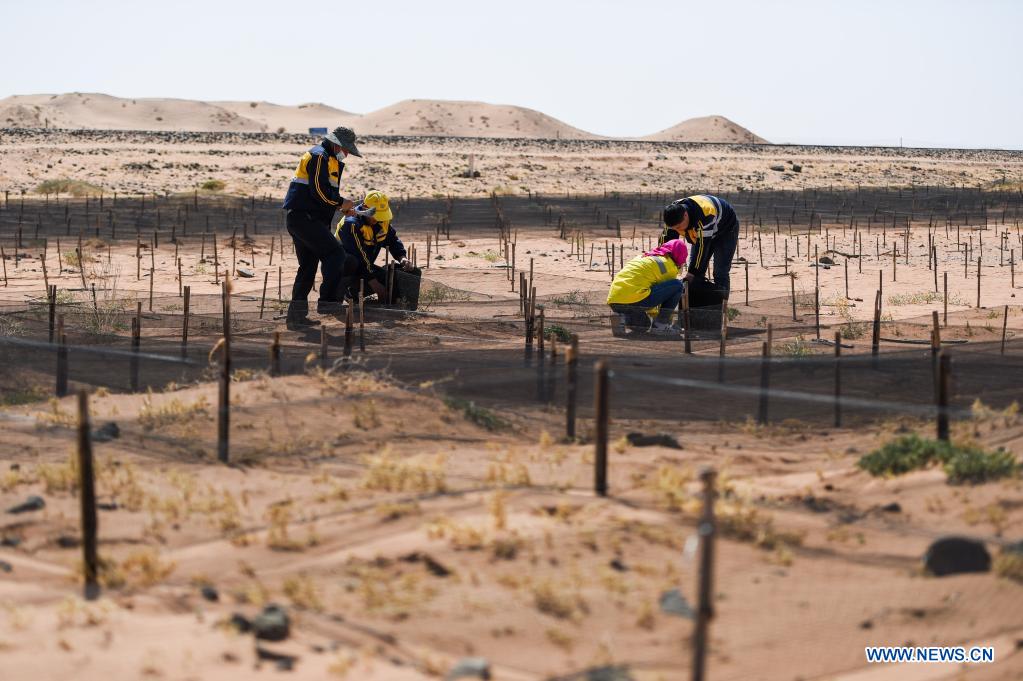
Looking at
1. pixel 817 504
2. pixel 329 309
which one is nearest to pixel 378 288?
pixel 329 309

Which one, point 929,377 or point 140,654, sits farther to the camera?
point 929,377

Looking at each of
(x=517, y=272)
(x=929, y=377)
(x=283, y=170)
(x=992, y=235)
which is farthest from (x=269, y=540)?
(x=283, y=170)

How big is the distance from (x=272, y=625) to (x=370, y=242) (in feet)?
28.1

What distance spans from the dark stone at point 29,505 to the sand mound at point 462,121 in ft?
285

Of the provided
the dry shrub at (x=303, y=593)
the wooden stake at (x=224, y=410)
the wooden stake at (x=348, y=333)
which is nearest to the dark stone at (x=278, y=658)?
the dry shrub at (x=303, y=593)

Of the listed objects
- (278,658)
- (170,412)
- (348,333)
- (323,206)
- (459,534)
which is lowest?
(278,658)

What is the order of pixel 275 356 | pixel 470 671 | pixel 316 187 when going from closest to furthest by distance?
pixel 470 671, pixel 275 356, pixel 316 187

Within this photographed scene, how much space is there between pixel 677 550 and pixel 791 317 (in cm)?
821

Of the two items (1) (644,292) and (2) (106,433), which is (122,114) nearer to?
(1) (644,292)

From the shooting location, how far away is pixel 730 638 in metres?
5.56

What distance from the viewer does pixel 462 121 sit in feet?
337

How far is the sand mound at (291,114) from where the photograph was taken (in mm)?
107500

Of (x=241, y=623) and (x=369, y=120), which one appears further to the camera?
(x=369, y=120)

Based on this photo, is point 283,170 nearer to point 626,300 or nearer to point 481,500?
point 626,300
